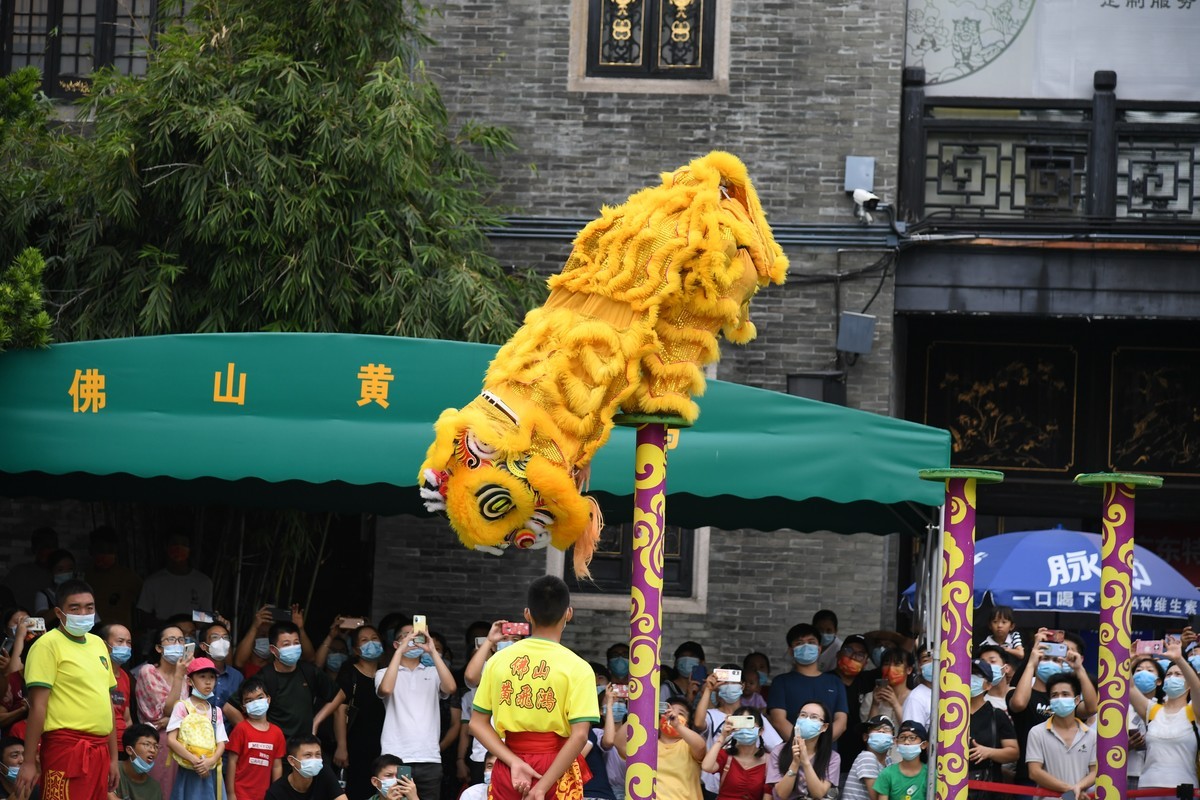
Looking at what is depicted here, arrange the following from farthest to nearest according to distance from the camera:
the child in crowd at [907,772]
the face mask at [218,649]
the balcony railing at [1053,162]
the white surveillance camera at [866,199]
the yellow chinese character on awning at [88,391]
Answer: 1. the balcony railing at [1053,162]
2. the white surveillance camera at [866,199]
3. the face mask at [218,649]
4. the yellow chinese character on awning at [88,391]
5. the child in crowd at [907,772]

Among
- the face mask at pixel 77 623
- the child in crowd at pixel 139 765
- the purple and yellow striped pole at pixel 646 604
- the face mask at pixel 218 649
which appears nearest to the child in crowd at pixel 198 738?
the child in crowd at pixel 139 765

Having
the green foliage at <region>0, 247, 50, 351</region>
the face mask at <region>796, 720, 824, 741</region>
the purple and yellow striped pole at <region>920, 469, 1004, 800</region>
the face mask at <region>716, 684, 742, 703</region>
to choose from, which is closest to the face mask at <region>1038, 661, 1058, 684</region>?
the face mask at <region>796, 720, 824, 741</region>

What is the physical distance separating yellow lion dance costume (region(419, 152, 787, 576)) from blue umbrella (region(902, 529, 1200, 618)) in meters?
6.40

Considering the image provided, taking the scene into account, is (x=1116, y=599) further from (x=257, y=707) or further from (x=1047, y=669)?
(x=257, y=707)

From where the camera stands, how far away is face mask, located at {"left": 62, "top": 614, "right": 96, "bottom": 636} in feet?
33.6

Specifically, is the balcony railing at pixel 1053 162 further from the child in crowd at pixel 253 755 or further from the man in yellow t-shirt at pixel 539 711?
the man in yellow t-shirt at pixel 539 711

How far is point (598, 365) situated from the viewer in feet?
23.3

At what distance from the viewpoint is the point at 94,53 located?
1611 cm

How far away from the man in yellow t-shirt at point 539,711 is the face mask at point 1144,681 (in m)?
4.81

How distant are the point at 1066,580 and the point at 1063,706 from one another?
90.8 inches

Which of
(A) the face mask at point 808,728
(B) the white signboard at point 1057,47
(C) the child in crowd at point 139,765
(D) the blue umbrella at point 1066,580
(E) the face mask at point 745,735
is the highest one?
(B) the white signboard at point 1057,47

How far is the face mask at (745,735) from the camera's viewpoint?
11.1 m

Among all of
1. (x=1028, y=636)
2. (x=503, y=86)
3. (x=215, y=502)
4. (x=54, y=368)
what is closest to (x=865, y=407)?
(x=1028, y=636)

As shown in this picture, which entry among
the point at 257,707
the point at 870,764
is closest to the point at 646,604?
the point at 870,764
